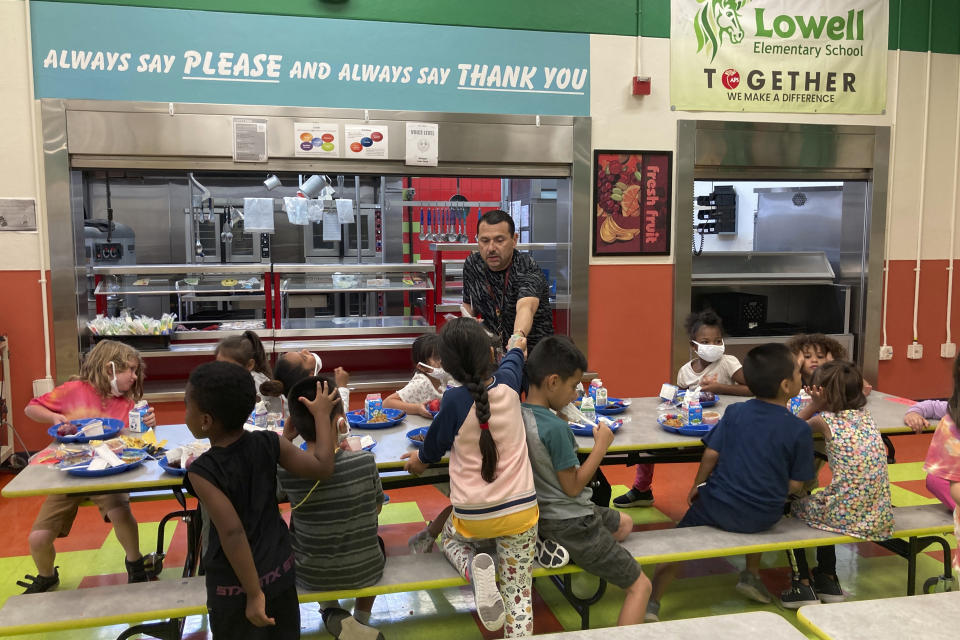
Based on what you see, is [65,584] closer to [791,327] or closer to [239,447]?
[239,447]

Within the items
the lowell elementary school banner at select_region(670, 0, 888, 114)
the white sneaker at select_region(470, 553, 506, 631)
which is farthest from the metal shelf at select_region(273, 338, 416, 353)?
the white sneaker at select_region(470, 553, 506, 631)

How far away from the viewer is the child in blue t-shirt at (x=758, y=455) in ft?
9.43

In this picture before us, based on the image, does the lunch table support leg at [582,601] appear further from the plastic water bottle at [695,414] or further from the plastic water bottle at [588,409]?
the plastic water bottle at [695,414]

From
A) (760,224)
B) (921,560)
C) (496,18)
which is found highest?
(496,18)

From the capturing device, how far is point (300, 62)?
5051mm

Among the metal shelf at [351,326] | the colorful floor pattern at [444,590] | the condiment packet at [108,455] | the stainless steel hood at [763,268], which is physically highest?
the stainless steel hood at [763,268]

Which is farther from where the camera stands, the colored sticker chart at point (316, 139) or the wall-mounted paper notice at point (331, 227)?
the wall-mounted paper notice at point (331, 227)

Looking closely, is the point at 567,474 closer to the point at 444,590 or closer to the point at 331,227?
the point at 444,590

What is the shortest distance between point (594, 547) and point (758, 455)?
75 cm

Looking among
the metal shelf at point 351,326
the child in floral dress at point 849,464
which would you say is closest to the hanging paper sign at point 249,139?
the metal shelf at point 351,326

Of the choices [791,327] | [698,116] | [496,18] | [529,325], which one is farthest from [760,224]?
[529,325]

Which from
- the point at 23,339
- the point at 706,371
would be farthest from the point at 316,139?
the point at 706,371

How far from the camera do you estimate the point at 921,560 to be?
3.70 m

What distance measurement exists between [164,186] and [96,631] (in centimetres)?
592
